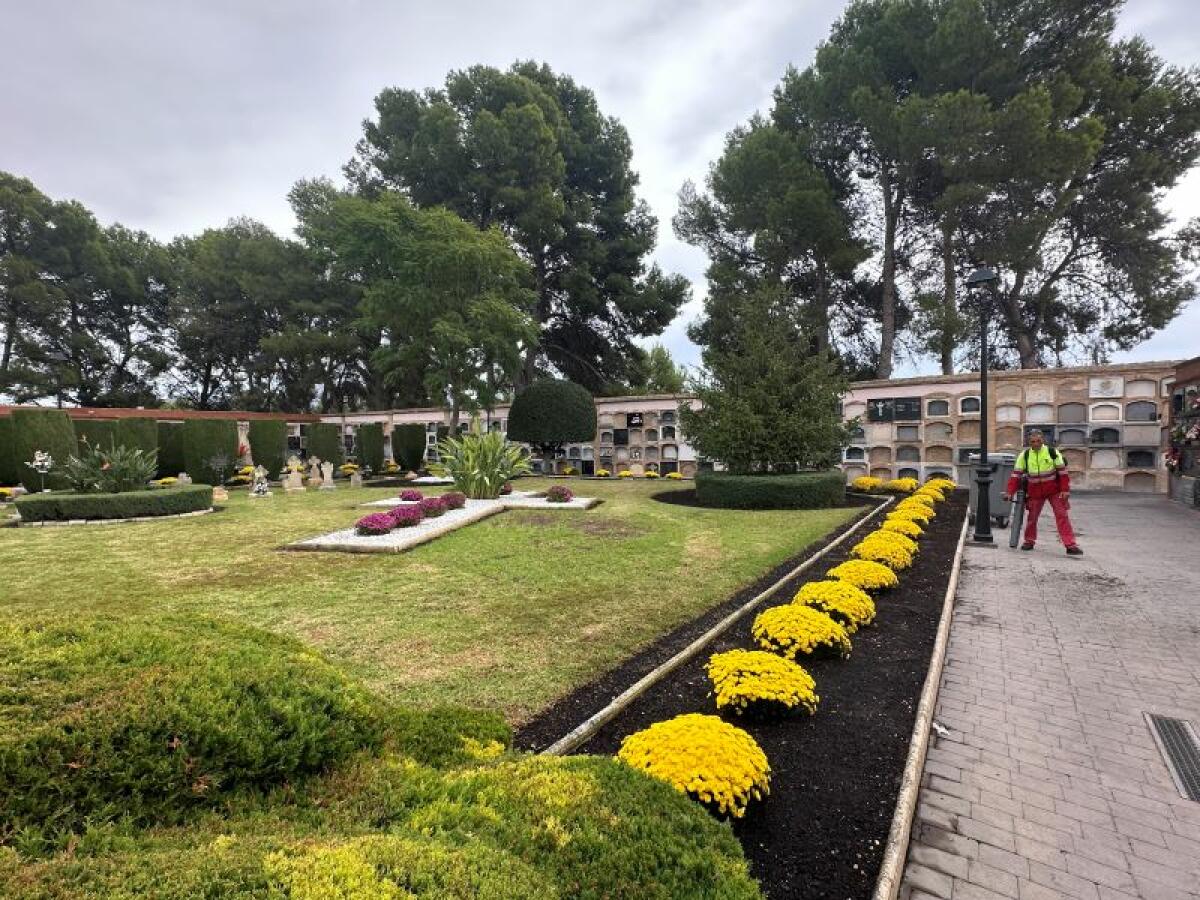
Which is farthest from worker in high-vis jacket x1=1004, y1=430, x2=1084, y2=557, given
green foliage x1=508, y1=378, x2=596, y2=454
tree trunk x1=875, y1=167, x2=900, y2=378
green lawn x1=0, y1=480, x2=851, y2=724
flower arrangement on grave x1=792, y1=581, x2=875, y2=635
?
green foliage x1=508, y1=378, x2=596, y2=454

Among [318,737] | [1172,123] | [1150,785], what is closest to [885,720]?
[1150,785]

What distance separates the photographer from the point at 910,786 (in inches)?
93.2

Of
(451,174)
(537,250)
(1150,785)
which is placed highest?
(451,174)

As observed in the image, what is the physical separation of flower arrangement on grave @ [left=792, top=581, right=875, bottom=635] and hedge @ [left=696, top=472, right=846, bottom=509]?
743 cm

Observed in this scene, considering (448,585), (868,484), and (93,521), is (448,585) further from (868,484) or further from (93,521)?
(868,484)

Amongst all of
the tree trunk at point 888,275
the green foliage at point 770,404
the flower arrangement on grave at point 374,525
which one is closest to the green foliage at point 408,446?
the green foliage at point 770,404

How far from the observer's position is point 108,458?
11930 mm

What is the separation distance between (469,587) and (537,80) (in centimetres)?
3014

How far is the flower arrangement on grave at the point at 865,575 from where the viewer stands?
16.6ft

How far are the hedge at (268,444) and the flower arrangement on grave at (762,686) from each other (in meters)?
20.8

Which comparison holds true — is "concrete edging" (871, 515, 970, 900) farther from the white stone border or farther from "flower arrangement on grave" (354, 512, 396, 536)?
the white stone border

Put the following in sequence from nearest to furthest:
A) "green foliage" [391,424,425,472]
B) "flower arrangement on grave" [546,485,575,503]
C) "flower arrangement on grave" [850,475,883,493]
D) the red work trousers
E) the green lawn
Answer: the green lawn → the red work trousers → "flower arrangement on grave" [546,485,575,503] → "flower arrangement on grave" [850,475,883,493] → "green foliage" [391,424,425,472]

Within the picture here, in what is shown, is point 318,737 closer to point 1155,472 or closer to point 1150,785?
point 1150,785

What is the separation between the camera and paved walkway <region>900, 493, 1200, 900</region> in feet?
6.88
